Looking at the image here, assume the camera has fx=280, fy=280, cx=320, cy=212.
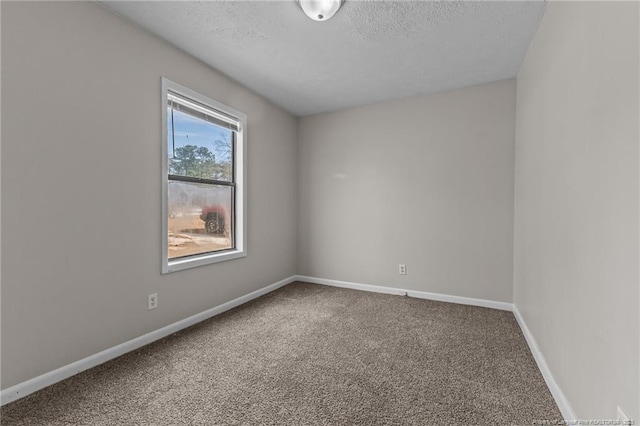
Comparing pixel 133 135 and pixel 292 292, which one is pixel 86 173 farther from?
pixel 292 292

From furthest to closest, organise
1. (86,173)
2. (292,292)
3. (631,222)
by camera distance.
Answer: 1. (292,292)
2. (86,173)
3. (631,222)

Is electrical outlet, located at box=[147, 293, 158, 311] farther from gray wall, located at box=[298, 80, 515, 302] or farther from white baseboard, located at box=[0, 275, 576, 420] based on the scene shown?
gray wall, located at box=[298, 80, 515, 302]

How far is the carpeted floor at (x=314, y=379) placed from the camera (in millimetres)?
1445

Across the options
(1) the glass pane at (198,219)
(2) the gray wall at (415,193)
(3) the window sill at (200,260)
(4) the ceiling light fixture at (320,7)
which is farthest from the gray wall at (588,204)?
(1) the glass pane at (198,219)

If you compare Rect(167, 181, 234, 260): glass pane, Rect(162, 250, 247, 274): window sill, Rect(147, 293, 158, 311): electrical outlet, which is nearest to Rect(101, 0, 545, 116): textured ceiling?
Rect(167, 181, 234, 260): glass pane

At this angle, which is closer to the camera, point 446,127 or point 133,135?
point 133,135

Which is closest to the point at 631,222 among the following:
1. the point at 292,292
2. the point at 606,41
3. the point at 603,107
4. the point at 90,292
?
the point at 603,107

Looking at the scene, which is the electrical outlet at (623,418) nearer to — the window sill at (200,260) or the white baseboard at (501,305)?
the white baseboard at (501,305)

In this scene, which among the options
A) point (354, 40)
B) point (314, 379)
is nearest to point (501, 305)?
point (314, 379)

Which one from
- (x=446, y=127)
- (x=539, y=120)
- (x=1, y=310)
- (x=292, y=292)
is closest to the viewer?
(x=1, y=310)

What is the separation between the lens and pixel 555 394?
155 cm

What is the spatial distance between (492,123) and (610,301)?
249 cm

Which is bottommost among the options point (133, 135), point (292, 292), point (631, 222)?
point (292, 292)

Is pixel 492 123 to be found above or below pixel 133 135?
above
